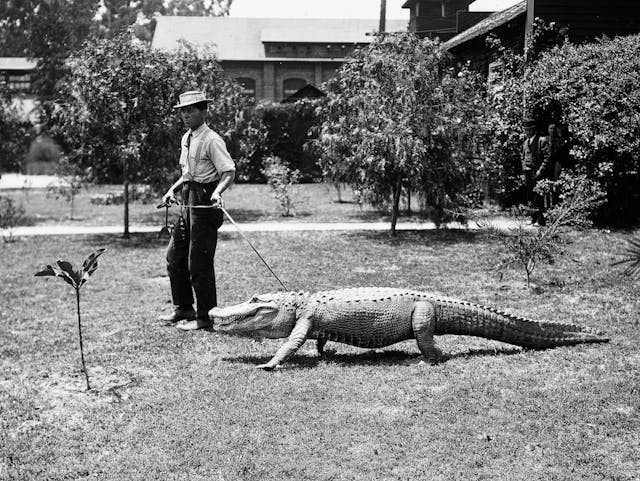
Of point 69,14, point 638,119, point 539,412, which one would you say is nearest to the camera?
point 539,412

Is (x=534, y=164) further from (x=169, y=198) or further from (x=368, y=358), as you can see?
(x=368, y=358)

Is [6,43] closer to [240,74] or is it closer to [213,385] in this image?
[240,74]

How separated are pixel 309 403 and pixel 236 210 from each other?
51.8 feet

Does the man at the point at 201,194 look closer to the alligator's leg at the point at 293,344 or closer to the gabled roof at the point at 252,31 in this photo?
the alligator's leg at the point at 293,344

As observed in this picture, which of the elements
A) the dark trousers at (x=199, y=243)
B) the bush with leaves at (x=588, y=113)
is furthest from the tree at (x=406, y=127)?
the dark trousers at (x=199, y=243)

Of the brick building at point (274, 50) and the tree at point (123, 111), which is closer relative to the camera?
Result: the tree at point (123, 111)

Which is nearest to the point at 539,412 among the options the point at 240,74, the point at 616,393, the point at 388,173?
the point at 616,393

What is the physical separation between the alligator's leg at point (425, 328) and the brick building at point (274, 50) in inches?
1572

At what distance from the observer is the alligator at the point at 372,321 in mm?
6422

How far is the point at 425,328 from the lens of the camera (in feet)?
20.9

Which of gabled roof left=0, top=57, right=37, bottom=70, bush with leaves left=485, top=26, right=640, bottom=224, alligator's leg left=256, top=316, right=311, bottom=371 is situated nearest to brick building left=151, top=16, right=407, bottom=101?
gabled roof left=0, top=57, right=37, bottom=70

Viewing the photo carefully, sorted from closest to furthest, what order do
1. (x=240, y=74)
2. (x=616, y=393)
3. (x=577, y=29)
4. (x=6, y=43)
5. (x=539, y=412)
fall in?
(x=539, y=412) < (x=616, y=393) < (x=577, y=29) < (x=240, y=74) < (x=6, y=43)

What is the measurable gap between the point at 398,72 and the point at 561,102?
4.02 meters

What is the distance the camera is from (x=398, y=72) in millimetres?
14578
